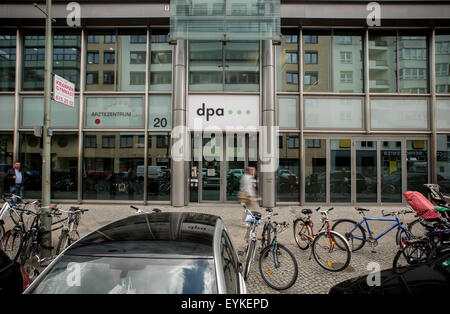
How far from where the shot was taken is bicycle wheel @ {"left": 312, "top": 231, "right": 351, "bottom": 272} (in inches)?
168

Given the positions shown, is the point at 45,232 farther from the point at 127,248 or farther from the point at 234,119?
the point at 234,119

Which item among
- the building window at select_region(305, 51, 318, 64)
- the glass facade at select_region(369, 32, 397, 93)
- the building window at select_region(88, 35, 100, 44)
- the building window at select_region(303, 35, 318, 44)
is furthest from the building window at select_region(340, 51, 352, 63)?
the building window at select_region(88, 35, 100, 44)

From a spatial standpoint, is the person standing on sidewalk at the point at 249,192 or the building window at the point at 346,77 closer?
the person standing on sidewalk at the point at 249,192

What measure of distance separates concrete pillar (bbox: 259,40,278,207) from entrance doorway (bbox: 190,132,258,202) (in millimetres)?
530

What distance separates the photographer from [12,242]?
4.52 metres

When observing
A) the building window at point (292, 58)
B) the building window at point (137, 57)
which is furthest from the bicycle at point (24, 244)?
the building window at point (292, 58)

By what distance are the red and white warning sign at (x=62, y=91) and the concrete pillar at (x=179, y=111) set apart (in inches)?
195

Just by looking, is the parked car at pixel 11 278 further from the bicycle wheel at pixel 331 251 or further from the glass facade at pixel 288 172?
the glass facade at pixel 288 172

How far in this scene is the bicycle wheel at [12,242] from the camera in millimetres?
4418

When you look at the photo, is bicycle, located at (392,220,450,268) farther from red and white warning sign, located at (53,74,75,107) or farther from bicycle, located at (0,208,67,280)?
red and white warning sign, located at (53,74,75,107)

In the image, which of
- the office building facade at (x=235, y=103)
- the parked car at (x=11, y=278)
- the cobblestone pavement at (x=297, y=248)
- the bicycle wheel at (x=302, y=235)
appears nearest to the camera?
the parked car at (x=11, y=278)

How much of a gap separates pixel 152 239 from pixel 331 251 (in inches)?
149

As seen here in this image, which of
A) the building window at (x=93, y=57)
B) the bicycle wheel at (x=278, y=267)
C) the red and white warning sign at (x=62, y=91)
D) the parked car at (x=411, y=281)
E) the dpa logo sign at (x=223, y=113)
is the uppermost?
the building window at (x=93, y=57)
